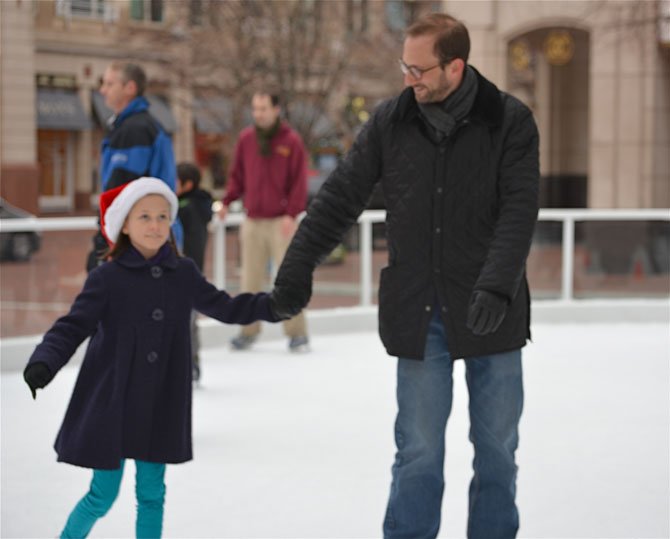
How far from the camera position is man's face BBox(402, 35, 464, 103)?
159 inches

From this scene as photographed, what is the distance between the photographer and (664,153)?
1625 centimetres

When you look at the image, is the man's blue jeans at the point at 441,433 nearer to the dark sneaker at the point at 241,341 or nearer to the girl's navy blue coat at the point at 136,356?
the girl's navy blue coat at the point at 136,356

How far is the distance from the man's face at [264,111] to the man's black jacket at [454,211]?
5.33m

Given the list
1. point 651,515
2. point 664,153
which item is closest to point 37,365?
point 651,515

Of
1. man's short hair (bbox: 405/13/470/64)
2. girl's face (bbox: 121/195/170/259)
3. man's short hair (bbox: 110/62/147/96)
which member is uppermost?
man's short hair (bbox: 110/62/147/96)

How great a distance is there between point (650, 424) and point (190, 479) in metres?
2.57

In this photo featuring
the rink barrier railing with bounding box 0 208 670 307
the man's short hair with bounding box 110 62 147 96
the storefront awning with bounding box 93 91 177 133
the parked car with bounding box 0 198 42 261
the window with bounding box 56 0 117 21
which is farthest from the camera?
the storefront awning with bounding box 93 91 177 133

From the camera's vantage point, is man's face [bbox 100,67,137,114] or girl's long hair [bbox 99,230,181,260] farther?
man's face [bbox 100,67,137,114]

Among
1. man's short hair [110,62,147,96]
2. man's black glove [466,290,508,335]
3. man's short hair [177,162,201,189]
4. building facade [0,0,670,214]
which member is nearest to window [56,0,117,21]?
building facade [0,0,670,214]

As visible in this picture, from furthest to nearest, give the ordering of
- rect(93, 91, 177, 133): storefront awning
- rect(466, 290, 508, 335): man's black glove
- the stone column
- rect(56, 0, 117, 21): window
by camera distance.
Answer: rect(93, 91, 177, 133): storefront awning, rect(56, 0, 117, 21): window, the stone column, rect(466, 290, 508, 335): man's black glove

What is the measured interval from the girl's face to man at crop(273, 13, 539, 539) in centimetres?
60

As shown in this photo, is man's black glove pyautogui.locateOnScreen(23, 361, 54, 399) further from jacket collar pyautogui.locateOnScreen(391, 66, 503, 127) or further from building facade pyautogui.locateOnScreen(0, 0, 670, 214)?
building facade pyautogui.locateOnScreen(0, 0, 670, 214)

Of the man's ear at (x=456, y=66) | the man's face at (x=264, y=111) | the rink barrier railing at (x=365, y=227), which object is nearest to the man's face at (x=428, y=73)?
the man's ear at (x=456, y=66)

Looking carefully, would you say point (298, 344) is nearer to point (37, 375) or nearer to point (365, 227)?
point (365, 227)
